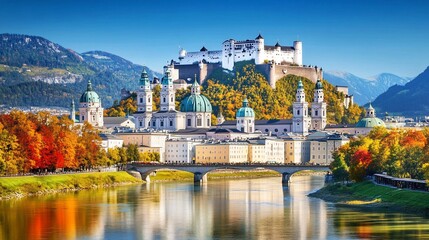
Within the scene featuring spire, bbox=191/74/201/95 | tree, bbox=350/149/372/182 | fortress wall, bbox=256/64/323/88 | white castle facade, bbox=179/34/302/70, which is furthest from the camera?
white castle facade, bbox=179/34/302/70

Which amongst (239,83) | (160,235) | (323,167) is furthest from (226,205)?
(239,83)

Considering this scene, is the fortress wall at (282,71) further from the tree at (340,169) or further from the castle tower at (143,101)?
the tree at (340,169)

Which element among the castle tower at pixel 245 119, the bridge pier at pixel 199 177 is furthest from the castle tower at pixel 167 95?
the bridge pier at pixel 199 177

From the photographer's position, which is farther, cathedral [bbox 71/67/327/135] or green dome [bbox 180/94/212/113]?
green dome [bbox 180/94/212/113]

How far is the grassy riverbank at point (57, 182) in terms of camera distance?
3127 inches

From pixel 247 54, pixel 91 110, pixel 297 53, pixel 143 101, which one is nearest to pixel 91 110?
pixel 91 110

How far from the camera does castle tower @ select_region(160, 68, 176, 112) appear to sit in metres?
157

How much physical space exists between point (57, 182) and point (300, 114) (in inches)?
2846

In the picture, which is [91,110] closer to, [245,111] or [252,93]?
[245,111]

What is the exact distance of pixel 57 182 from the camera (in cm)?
8812

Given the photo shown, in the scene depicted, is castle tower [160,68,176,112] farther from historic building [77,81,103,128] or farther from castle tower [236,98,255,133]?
castle tower [236,98,255,133]

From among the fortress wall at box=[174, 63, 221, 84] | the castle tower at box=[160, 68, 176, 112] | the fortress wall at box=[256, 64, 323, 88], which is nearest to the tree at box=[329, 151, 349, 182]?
the castle tower at box=[160, 68, 176, 112]

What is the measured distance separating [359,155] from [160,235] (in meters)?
35.0

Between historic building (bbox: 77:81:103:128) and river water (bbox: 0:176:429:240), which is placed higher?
historic building (bbox: 77:81:103:128)
